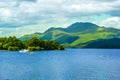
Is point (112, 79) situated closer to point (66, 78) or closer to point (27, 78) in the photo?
point (66, 78)

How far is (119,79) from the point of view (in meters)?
83.8

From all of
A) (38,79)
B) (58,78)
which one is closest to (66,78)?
(58,78)

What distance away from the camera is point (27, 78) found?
86062mm

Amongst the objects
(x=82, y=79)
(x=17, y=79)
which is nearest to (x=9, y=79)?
(x=17, y=79)

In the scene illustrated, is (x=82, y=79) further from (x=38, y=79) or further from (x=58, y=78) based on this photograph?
(x=38, y=79)

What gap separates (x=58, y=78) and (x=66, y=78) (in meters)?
2.15

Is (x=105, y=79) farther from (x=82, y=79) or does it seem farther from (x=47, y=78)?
(x=47, y=78)

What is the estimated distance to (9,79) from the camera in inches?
3334

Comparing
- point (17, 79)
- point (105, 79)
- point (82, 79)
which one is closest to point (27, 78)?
point (17, 79)

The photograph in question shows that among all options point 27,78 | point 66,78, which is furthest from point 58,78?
point 27,78

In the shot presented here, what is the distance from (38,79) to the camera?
277 ft

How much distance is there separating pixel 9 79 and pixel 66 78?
595 inches

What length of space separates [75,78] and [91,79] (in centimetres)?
503

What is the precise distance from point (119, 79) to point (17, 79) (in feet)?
87.5
